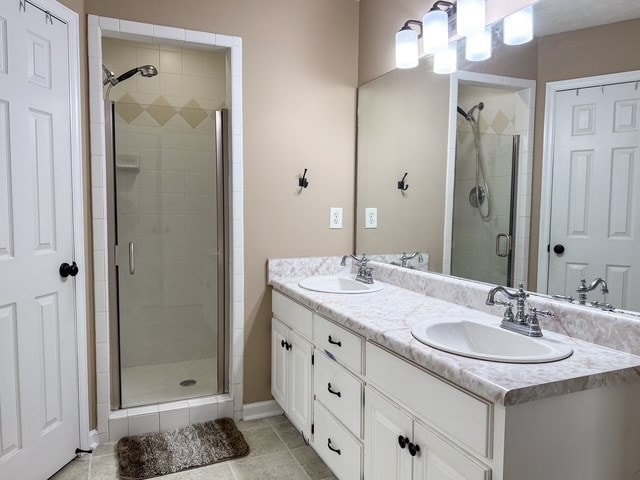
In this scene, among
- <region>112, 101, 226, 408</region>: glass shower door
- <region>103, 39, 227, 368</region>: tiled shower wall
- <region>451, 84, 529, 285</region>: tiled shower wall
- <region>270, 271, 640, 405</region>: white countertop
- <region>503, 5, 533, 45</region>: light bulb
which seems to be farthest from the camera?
<region>103, 39, 227, 368</region>: tiled shower wall

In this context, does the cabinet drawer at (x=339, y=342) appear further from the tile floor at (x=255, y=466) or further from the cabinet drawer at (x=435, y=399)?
the tile floor at (x=255, y=466)

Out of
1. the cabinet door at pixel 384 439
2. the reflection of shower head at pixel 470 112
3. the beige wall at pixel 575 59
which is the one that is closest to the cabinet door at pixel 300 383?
the cabinet door at pixel 384 439

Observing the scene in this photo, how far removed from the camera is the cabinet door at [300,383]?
82.0 inches

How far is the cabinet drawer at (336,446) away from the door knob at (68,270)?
1249 millimetres

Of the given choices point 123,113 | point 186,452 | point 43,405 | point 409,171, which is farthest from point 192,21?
point 186,452

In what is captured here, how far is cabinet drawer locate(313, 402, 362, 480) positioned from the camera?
5.49ft

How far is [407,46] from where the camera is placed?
7.25 feet

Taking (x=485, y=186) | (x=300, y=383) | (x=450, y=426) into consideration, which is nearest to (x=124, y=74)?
(x=300, y=383)

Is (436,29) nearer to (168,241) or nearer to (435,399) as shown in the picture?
(435,399)

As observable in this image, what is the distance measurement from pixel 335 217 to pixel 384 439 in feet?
4.92

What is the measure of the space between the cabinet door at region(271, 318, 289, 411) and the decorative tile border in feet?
0.59

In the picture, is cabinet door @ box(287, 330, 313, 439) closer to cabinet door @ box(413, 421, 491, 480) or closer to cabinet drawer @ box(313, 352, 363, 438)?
cabinet drawer @ box(313, 352, 363, 438)

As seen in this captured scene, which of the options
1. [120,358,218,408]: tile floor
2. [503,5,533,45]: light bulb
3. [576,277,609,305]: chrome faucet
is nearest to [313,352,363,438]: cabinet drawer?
[576,277,609,305]: chrome faucet

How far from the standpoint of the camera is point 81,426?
222cm
